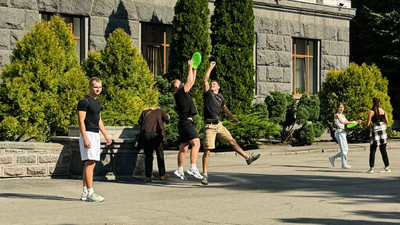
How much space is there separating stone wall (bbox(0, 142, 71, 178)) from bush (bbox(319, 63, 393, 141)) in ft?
45.7

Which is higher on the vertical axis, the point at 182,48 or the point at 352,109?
the point at 182,48

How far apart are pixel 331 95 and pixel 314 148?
399cm

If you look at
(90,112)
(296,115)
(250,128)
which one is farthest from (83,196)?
(296,115)

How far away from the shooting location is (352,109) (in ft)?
85.2

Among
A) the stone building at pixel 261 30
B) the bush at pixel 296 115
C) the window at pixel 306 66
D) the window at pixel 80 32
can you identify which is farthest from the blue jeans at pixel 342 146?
the window at pixel 306 66

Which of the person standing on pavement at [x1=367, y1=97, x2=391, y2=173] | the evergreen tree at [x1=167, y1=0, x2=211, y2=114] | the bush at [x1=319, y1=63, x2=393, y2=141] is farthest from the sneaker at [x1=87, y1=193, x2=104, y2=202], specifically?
the bush at [x1=319, y1=63, x2=393, y2=141]

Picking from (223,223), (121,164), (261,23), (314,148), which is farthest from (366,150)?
(223,223)

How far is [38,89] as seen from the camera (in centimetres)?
1719

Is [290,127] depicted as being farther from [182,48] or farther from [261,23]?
[182,48]

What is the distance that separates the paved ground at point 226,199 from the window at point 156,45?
8.82m

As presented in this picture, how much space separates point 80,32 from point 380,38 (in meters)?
21.3

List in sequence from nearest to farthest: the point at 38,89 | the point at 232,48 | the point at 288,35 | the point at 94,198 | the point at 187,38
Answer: the point at 94,198 < the point at 38,89 < the point at 187,38 < the point at 232,48 < the point at 288,35

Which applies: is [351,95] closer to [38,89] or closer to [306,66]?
[306,66]

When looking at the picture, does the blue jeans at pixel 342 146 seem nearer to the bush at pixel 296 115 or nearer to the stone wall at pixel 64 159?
the stone wall at pixel 64 159
